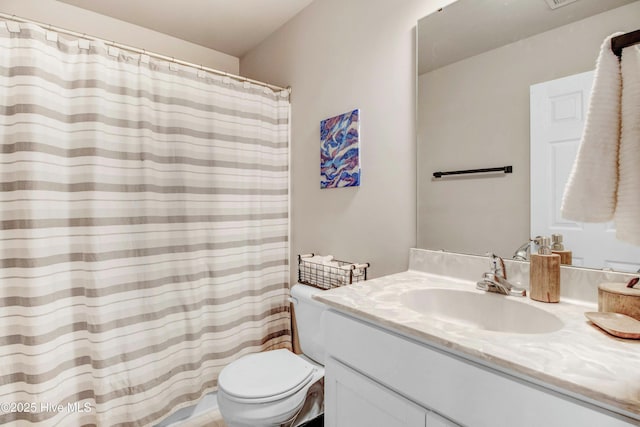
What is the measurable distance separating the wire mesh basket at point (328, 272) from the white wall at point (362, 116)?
80mm

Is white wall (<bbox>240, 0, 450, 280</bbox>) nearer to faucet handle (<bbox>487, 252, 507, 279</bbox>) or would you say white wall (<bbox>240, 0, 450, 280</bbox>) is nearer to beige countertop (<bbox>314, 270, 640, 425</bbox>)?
faucet handle (<bbox>487, 252, 507, 279</bbox>)

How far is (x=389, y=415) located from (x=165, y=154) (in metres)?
1.59

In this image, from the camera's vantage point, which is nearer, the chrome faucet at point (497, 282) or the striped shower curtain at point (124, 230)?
the chrome faucet at point (497, 282)

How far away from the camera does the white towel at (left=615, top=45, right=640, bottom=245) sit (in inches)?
21.3

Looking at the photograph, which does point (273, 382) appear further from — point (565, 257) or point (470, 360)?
point (565, 257)

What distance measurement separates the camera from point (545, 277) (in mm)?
949

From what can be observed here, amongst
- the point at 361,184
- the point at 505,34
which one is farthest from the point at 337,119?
the point at 505,34

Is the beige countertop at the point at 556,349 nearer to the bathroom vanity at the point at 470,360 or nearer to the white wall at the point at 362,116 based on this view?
the bathroom vanity at the point at 470,360

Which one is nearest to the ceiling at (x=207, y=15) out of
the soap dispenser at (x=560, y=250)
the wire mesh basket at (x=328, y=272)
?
the wire mesh basket at (x=328, y=272)

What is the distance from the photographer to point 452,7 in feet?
4.18

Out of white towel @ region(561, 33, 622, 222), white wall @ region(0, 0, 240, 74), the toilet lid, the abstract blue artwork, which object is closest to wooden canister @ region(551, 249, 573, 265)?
white towel @ region(561, 33, 622, 222)

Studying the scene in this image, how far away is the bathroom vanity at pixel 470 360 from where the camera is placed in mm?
566

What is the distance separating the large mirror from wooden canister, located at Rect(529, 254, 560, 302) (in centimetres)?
12

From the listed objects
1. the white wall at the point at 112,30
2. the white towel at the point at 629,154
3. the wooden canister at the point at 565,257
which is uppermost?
the white wall at the point at 112,30
